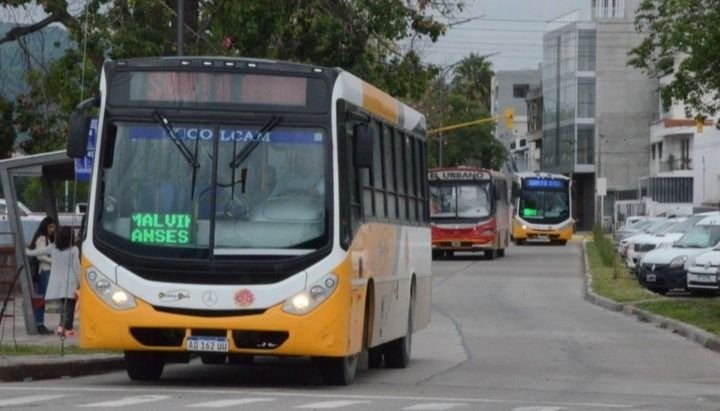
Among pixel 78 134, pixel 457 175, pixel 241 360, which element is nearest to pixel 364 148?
pixel 78 134

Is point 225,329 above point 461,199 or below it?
below

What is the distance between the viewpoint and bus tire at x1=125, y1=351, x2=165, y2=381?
17266mm

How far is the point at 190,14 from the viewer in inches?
1372

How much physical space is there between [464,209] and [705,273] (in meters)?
26.2

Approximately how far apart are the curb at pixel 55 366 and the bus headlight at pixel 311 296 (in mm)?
3343

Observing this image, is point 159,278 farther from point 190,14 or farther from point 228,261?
point 190,14

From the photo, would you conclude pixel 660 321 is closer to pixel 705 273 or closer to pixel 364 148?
pixel 705 273

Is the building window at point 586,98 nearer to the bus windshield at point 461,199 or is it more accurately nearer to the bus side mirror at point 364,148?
the bus windshield at point 461,199

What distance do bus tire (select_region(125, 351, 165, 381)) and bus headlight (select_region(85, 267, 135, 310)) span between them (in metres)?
1.29

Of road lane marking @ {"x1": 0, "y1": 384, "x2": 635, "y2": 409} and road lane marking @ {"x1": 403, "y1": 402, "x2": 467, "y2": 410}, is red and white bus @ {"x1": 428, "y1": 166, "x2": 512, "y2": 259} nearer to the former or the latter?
road lane marking @ {"x1": 0, "y1": 384, "x2": 635, "y2": 409}

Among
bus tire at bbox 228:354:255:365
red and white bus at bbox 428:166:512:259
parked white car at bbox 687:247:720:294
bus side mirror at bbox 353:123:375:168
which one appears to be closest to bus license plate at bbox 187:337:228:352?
bus side mirror at bbox 353:123:375:168

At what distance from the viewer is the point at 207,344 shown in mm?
15844

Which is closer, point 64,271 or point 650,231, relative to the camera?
point 64,271

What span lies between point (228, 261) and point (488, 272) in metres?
39.9
